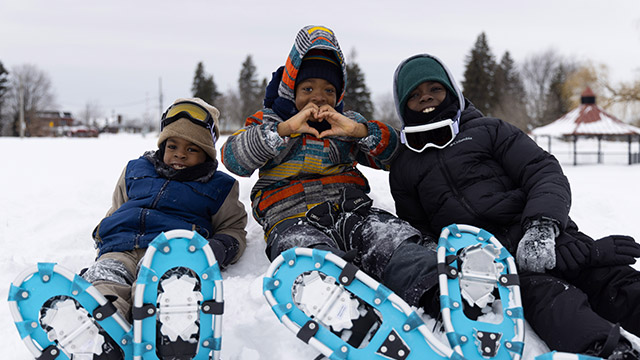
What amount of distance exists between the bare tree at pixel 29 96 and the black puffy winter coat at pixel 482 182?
48.2 meters

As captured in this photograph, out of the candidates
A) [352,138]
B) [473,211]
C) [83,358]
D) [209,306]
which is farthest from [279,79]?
[83,358]

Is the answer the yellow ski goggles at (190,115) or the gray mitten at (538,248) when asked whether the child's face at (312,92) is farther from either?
the gray mitten at (538,248)

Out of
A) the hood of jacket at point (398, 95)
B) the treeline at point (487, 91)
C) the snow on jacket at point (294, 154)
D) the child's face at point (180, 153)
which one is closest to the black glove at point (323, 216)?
the snow on jacket at point (294, 154)

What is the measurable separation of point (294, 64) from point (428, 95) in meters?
0.87

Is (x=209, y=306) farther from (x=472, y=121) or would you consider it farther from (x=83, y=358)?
(x=472, y=121)

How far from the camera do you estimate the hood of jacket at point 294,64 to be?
2.62m

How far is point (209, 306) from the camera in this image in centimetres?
157

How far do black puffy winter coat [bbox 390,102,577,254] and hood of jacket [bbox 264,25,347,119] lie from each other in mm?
808

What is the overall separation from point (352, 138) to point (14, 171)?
16.5 ft

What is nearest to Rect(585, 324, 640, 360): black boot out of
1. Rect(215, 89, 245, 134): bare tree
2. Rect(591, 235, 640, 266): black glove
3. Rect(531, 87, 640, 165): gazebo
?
Rect(591, 235, 640, 266): black glove

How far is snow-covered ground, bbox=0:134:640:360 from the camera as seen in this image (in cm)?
181

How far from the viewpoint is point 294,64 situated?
263 cm

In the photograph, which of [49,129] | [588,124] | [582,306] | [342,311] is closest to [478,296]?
[582,306]

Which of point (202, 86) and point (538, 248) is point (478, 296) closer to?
point (538, 248)
